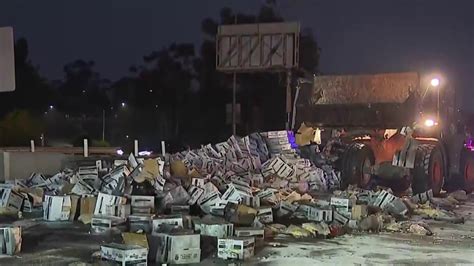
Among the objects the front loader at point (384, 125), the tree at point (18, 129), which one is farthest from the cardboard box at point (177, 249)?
the tree at point (18, 129)

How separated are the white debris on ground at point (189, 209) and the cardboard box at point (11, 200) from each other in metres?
0.02

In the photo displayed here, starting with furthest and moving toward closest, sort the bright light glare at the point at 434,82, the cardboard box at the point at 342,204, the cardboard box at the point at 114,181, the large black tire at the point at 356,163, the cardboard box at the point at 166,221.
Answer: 1. the large black tire at the point at 356,163
2. the bright light glare at the point at 434,82
3. the cardboard box at the point at 114,181
4. the cardboard box at the point at 342,204
5. the cardboard box at the point at 166,221

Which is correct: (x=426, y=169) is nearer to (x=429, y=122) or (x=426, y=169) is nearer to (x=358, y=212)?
(x=429, y=122)

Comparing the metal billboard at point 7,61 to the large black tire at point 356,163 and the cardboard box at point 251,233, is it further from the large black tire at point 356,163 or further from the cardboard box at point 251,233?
the large black tire at point 356,163

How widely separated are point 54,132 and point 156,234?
40068 millimetres

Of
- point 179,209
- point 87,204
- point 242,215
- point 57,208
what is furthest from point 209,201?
point 57,208

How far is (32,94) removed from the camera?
5472 centimetres

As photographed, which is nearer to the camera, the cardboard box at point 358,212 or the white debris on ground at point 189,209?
the white debris on ground at point 189,209

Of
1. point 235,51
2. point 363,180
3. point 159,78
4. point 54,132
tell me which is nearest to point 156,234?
point 363,180

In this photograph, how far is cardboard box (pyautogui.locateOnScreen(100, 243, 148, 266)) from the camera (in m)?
8.10

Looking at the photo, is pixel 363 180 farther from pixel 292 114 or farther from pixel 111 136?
pixel 111 136

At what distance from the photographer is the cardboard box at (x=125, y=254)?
8102 mm

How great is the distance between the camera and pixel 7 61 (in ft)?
22.1

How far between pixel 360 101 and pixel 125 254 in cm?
1014
